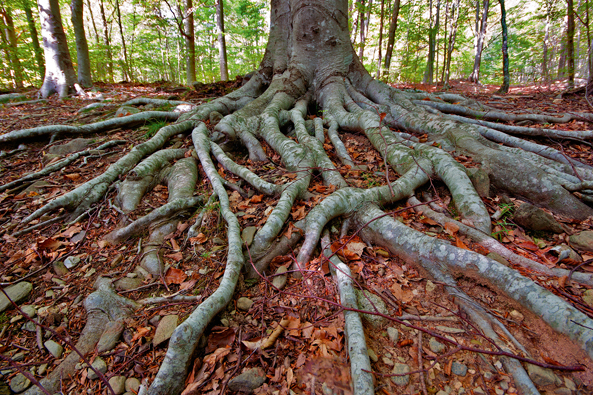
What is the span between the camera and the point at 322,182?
3172 millimetres

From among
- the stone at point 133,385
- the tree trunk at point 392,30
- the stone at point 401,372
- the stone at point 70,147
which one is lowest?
the stone at point 133,385

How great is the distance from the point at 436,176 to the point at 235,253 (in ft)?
8.13

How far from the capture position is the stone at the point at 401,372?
148cm

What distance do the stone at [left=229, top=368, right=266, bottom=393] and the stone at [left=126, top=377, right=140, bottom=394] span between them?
580mm

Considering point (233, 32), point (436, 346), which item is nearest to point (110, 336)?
point (436, 346)

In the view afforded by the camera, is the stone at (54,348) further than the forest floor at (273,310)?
Yes

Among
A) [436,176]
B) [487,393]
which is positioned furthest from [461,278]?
[436,176]

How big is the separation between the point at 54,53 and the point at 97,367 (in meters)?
8.19

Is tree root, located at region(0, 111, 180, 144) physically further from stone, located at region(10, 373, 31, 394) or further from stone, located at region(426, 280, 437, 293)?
stone, located at region(426, 280, 437, 293)

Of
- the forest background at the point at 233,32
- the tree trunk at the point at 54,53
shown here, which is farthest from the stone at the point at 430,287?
the tree trunk at the point at 54,53

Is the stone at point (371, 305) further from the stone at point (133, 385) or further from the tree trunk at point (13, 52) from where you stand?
the tree trunk at point (13, 52)

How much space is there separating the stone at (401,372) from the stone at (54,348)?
→ 2.21m

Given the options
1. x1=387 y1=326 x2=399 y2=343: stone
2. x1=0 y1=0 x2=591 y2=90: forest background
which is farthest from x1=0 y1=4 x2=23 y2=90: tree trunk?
x1=387 y1=326 x2=399 y2=343: stone

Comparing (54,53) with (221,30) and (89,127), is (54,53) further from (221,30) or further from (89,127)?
(221,30)
